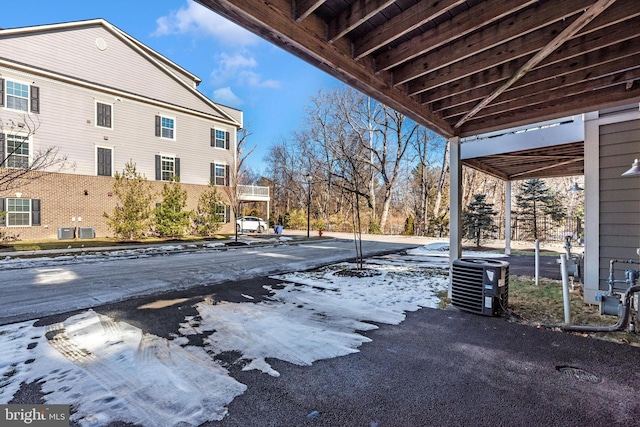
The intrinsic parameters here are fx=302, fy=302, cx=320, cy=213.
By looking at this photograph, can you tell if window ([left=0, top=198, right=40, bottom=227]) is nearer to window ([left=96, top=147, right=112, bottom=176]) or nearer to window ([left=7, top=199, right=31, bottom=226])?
window ([left=7, top=199, right=31, bottom=226])

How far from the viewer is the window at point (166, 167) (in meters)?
15.9

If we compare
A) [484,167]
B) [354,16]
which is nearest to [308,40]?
[354,16]

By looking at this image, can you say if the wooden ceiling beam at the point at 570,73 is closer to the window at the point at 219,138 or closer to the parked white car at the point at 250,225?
the window at the point at 219,138

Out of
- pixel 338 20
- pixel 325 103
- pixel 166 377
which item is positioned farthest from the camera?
pixel 325 103

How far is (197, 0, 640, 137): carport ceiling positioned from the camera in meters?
2.36

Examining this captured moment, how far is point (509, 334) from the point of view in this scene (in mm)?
3412

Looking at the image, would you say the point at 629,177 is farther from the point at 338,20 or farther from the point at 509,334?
the point at 338,20

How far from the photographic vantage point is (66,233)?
42.1ft

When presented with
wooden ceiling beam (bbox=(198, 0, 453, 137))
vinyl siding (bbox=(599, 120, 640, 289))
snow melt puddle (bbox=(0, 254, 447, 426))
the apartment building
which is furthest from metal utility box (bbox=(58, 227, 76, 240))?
Result: vinyl siding (bbox=(599, 120, 640, 289))

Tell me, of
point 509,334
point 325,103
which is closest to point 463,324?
point 509,334

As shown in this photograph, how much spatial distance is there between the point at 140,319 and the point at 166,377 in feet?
5.92

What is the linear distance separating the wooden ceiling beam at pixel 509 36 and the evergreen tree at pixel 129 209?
1332 centimetres

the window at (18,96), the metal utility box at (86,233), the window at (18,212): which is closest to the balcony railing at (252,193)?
the metal utility box at (86,233)

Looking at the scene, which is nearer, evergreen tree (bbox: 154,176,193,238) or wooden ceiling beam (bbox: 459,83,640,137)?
wooden ceiling beam (bbox: 459,83,640,137)
